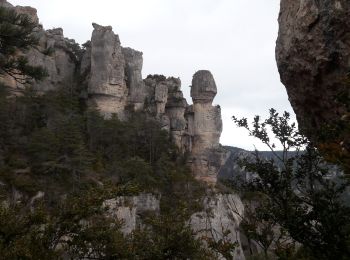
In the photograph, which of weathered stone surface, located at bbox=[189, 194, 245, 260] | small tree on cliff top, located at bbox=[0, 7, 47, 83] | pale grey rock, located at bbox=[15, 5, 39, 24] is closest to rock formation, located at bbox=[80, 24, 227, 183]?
weathered stone surface, located at bbox=[189, 194, 245, 260]

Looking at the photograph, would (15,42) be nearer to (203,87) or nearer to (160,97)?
(203,87)

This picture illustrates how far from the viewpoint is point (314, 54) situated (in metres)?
6.72

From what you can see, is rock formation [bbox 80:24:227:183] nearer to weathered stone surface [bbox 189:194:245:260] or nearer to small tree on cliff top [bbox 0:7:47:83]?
weathered stone surface [bbox 189:194:245:260]

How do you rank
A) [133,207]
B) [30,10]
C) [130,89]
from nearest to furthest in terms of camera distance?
[133,207], [30,10], [130,89]

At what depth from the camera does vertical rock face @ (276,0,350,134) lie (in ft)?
20.5

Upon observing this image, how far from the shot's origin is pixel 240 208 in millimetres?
41219

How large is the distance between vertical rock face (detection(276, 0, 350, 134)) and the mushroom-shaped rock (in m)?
36.2

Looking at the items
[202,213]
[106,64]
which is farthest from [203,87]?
[202,213]

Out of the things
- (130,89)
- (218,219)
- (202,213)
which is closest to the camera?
(202,213)

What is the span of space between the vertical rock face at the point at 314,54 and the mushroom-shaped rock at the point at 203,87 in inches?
1424

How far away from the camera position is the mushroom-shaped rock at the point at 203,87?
145ft

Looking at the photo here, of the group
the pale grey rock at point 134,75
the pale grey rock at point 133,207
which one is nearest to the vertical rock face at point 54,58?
the pale grey rock at point 134,75

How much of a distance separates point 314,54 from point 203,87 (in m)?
37.3

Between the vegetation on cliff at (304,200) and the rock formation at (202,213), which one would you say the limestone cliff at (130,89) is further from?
the vegetation on cliff at (304,200)
